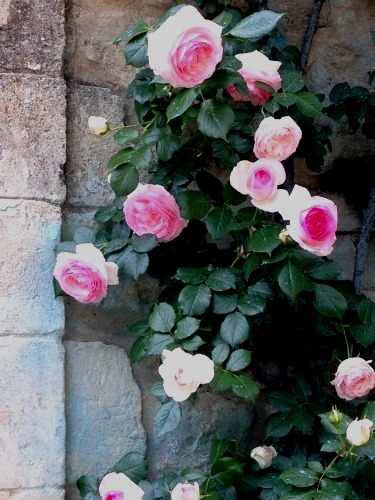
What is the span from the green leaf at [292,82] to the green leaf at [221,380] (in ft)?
2.13

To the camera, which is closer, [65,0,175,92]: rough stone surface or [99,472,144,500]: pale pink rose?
[99,472,144,500]: pale pink rose

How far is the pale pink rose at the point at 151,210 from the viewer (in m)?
1.60

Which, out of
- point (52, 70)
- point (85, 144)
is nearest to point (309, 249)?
point (85, 144)

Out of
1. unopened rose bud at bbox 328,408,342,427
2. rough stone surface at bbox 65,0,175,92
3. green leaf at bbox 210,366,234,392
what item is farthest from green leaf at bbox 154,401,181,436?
rough stone surface at bbox 65,0,175,92

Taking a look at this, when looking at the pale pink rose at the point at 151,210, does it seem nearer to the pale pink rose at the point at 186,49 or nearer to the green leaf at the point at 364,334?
the pale pink rose at the point at 186,49

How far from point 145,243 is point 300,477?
61 cm

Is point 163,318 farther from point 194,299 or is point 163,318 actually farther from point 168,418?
point 168,418

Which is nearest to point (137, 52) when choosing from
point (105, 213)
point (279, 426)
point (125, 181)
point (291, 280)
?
point (125, 181)

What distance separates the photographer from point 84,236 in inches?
66.2

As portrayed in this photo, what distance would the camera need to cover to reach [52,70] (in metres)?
1.69

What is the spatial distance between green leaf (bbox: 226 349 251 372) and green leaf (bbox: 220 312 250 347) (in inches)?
0.8

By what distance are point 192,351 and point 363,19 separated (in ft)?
3.46

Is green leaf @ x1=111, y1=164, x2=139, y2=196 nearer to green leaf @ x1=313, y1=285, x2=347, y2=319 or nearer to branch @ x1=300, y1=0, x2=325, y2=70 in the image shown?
green leaf @ x1=313, y1=285, x2=347, y2=319

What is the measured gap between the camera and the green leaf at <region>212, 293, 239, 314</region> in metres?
1.59
